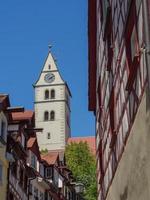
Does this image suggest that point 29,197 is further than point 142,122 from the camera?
Yes

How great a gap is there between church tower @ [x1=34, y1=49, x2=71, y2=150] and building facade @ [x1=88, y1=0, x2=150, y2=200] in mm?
118215

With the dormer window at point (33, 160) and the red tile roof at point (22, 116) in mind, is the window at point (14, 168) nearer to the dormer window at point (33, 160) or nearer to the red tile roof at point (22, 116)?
the red tile roof at point (22, 116)

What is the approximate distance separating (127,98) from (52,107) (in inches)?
5248

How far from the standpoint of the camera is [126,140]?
1198 cm

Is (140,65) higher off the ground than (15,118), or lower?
higher

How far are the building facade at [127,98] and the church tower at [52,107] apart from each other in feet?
388

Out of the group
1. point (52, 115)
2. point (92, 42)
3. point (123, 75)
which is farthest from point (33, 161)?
point (52, 115)

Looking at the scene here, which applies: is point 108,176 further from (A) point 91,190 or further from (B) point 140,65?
(A) point 91,190

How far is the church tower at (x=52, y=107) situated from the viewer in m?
136

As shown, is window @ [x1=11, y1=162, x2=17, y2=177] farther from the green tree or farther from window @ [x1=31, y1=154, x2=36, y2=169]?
A: the green tree

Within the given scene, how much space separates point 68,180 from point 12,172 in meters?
23.8

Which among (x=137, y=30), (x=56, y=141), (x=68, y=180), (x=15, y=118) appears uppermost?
(x=137, y=30)

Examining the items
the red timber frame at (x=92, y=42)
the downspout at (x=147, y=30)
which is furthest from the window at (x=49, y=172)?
the downspout at (x=147, y=30)

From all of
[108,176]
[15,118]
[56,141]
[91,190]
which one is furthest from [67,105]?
[108,176]
